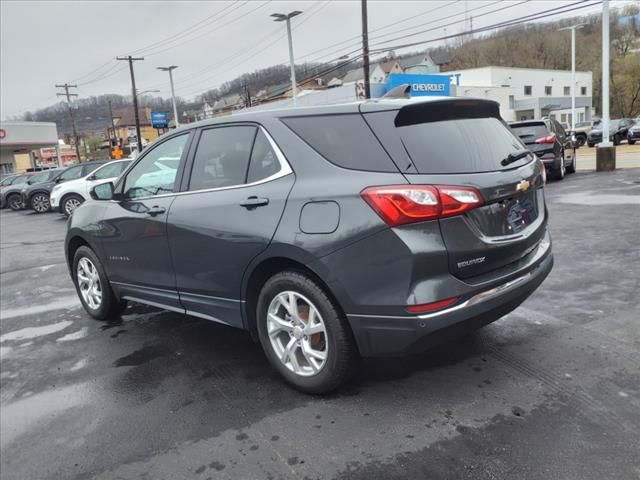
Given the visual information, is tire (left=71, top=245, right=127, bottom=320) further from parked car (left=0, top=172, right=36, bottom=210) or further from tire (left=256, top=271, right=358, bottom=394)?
parked car (left=0, top=172, right=36, bottom=210)

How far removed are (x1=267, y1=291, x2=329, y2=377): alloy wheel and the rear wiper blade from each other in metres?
1.49

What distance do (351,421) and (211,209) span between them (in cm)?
167

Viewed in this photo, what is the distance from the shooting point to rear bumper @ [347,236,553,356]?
2803mm

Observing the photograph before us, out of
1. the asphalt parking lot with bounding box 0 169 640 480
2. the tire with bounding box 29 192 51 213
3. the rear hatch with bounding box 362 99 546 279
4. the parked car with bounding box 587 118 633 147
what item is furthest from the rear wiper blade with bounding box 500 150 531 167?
the parked car with bounding box 587 118 633 147

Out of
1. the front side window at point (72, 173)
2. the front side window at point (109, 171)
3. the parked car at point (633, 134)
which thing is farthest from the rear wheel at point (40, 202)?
the parked car at point (633, 134)

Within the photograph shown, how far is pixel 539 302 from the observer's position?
4770 mm

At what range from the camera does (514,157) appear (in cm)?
350

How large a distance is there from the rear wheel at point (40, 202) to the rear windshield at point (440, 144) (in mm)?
20397

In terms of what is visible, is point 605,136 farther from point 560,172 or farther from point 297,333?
point 297,333

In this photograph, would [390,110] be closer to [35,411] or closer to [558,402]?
[558,402]

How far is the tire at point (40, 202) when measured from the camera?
20297 mm

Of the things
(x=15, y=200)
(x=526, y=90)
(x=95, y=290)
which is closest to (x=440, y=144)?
(x=95, y=290)

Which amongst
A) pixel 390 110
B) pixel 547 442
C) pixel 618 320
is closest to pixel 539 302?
pixel 618 320

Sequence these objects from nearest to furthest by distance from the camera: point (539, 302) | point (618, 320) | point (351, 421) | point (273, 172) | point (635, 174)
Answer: point (351, 421), point (273, 172), point (618, 320), point (539, 302), point (635, 174)
